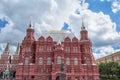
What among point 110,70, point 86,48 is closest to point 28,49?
point 86,48

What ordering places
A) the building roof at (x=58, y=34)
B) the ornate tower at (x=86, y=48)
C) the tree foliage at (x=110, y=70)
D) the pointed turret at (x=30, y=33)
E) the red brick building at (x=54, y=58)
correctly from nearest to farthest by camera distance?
1. the red brick building at (x=54, y=58)
2. the ornate tower at (x=86, y=48)
3. the pointed turret at (x=30, y=33)
4. the building roof at (x=58, y=34)
5. the tree foliage at (x=110, y=70)

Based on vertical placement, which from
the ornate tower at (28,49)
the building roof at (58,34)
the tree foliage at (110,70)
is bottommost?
the tree foliage at (110,70)

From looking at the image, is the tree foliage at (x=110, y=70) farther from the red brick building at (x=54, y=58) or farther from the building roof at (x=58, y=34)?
the building roof at (x=58, y=34)

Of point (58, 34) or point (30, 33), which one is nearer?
point (30, 33)

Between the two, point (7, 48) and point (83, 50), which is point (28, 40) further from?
point (7, 48)

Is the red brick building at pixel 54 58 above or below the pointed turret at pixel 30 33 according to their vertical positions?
below

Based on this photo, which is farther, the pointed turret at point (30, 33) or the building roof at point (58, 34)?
the building roof at point (58, 34)

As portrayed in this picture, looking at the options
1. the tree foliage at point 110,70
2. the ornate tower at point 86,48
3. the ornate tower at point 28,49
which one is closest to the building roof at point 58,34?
the ornate tower at point 86,48

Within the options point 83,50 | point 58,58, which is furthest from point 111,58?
point 58,58

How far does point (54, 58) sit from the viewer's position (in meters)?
62.7

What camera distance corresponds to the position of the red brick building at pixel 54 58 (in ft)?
205

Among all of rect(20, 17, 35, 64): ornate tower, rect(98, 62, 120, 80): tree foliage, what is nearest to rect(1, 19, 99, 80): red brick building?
rect(20, 17, 35, 64): ornate tower

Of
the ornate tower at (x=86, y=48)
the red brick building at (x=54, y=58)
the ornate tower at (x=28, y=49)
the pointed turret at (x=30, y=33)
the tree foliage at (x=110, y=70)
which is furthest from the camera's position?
the tree foliage at (x=110, y=70)

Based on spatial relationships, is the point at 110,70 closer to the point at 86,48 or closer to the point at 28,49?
the point at 86,48
